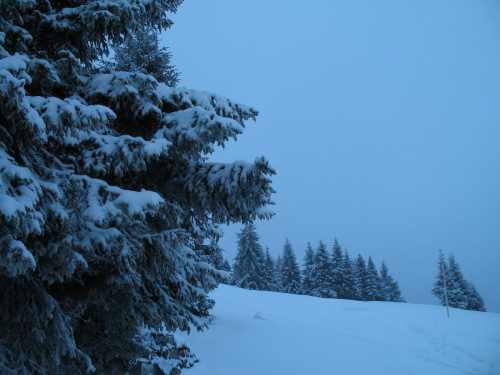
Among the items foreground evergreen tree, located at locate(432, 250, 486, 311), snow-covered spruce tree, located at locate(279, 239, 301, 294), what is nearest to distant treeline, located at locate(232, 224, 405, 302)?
snow-covered spruce tree, located at locate(279, 239, 301, 294)

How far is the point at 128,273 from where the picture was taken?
3.26 m

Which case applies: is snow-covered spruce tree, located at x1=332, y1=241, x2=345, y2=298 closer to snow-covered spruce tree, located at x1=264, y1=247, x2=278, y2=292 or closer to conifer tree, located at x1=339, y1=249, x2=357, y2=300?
conifer tree, located at x1=339, y1=249, x2=357, y2=300

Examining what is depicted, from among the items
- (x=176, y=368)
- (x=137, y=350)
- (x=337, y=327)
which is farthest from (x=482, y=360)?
(x=137, y=350)

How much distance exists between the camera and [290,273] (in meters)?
46.9

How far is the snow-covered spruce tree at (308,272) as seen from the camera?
148ft

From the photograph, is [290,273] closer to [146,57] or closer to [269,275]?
[269,275]

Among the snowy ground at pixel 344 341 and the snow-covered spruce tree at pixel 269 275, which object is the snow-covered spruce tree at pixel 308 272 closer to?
the snow-covered spruce tree at pixel 269 275

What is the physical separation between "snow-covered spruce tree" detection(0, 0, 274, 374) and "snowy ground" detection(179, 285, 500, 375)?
5200 millimetres

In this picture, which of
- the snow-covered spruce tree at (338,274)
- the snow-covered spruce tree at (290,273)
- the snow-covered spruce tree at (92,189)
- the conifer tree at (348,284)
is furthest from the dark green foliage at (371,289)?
the snow-covered spruce tree at (92,189)

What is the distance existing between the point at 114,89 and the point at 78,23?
0.95 metres

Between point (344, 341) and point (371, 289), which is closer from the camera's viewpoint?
point (344, 341)

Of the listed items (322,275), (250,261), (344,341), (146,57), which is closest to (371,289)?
(322,275)

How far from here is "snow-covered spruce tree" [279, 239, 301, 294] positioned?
46.2 metres

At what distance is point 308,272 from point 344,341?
3546cm
